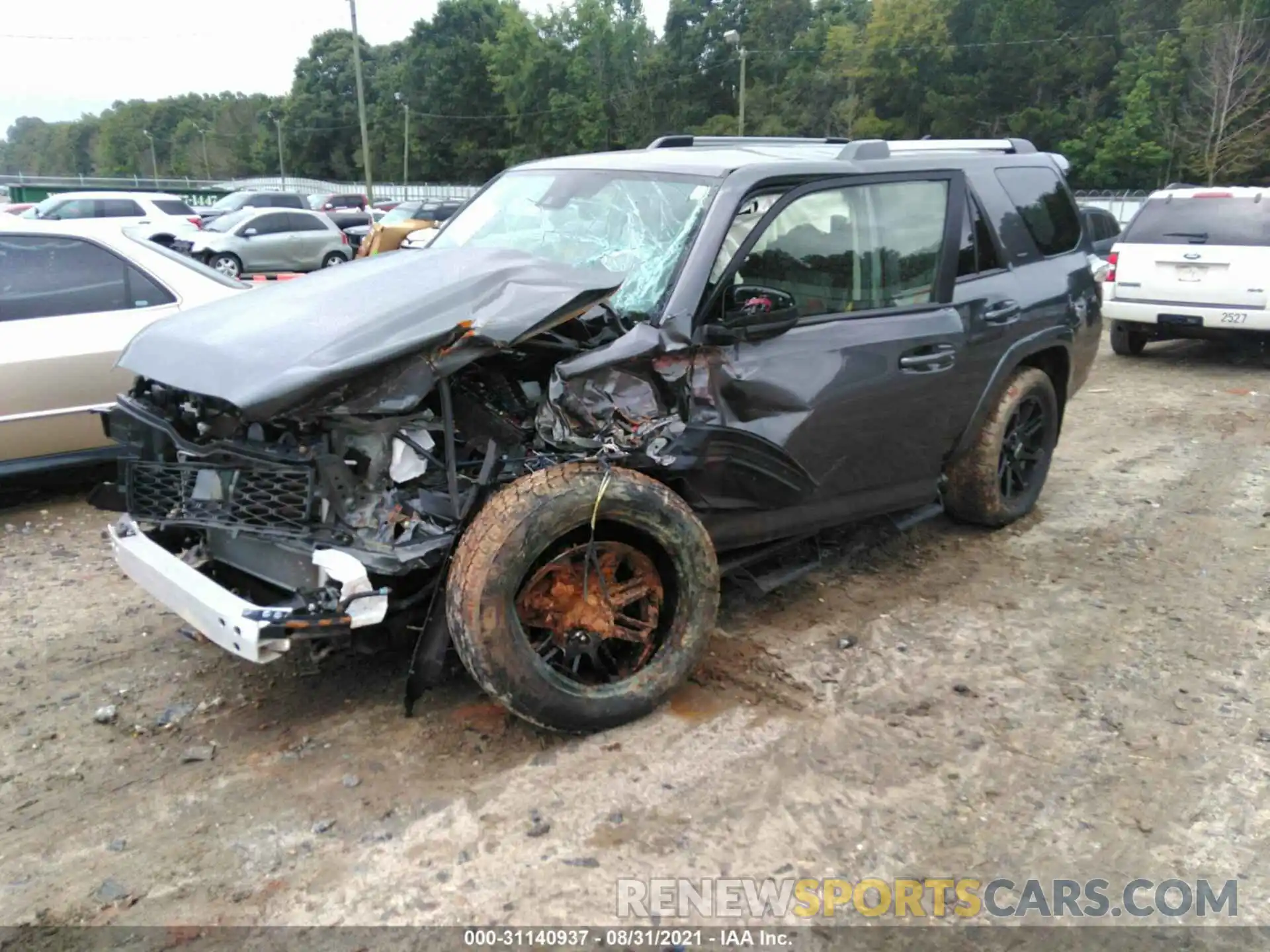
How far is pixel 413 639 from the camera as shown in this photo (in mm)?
3527

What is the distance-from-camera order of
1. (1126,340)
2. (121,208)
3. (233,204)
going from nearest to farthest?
(1126,340)
(121,208)
(233,204)

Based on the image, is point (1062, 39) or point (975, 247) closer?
point (975, 247)

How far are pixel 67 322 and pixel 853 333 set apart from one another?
4.24 m

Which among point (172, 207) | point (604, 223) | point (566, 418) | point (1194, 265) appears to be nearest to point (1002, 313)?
point (604, 223)

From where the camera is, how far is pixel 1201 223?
995 cm

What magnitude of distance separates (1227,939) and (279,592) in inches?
119

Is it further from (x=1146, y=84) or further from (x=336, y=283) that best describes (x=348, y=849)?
(x=1146, y=84)

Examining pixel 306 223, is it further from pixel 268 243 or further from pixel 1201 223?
pixel 1201 223

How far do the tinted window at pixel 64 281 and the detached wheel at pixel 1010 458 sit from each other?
4.62m

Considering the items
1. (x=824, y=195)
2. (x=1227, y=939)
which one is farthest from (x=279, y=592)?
(x=1227, y=939)

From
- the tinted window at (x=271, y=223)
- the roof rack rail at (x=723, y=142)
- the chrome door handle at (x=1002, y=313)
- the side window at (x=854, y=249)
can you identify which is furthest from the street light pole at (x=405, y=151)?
the side window at (x=854, y=249)

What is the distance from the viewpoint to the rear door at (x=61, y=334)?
5.30 meters

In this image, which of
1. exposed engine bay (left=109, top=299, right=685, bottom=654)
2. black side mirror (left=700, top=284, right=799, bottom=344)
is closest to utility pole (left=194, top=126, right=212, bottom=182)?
exposed engine bay (left=109, top=299, right=685, bottom=654)

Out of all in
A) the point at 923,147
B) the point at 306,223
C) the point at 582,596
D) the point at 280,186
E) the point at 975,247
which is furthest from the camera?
the point at 280,186
